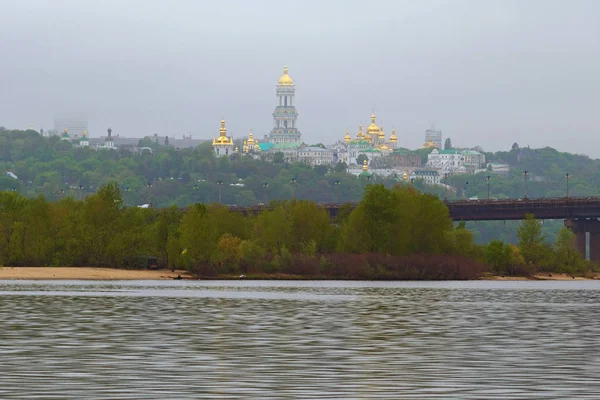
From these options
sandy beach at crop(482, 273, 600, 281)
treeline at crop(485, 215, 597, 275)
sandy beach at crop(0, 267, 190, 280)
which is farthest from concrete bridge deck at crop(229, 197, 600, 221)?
sandy beach at crop(0, 267, 190, 280)

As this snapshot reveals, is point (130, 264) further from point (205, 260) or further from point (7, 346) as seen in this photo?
point (7, 346)

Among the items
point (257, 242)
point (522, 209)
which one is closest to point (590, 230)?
point (522, 209)

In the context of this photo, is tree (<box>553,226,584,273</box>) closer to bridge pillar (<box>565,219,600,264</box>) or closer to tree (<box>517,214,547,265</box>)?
tree (<box>517,214,547,265</box>)

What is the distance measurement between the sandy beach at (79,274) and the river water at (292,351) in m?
45.1

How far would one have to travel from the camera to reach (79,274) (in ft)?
370

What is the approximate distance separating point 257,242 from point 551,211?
70.7 meters

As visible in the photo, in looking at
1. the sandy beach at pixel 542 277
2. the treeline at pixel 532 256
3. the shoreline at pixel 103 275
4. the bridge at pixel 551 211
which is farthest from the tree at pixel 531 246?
the bridge at pixel 551 211

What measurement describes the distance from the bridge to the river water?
129 meters

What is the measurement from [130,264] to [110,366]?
94634mm

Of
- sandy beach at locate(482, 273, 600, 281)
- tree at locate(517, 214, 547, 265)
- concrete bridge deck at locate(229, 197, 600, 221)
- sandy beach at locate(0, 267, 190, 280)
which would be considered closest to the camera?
sandy beach at locate(0, 267, 190, 280)

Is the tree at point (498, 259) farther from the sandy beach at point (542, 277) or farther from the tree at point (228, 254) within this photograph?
the tree at point (228, 254)

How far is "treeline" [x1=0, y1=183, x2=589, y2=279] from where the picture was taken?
125 meters

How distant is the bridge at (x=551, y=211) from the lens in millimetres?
190875

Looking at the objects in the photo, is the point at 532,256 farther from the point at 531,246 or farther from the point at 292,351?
the point at 292,351
